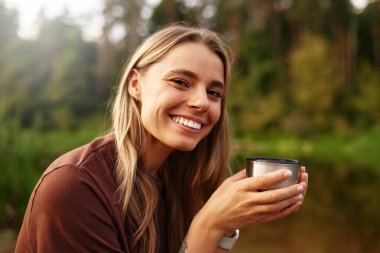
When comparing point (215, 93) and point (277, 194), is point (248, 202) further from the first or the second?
point (215, 93)

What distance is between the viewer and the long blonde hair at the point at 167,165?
161cm

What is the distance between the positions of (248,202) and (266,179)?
12 centimetres

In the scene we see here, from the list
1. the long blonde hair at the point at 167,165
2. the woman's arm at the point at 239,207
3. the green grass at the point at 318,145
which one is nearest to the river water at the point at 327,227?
the long blonde hair at the point at 167,165

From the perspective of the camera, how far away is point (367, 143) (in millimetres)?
17109

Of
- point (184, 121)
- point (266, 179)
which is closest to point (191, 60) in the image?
point (184, 121)

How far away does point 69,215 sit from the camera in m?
1.33

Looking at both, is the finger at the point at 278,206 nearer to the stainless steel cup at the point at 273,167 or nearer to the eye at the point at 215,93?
the stainless steel cup at the point at 273,167

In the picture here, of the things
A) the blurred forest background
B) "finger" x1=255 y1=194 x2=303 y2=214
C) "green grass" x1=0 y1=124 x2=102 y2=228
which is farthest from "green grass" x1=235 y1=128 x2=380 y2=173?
"finger" x1=255 y1=194 x2=303 y2=214

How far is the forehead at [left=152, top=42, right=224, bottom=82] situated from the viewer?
1.63 m

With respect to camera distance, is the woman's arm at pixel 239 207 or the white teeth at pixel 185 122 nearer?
the woman's arm at pixel 239 207

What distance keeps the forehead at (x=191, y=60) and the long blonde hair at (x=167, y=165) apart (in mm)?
19

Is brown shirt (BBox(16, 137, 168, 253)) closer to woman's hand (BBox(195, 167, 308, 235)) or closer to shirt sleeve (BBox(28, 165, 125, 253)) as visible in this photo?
shirt sleeve (BBox(28, 165, 125, 253))

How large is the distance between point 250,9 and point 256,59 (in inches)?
117

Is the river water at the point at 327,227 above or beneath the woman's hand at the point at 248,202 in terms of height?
beneath
